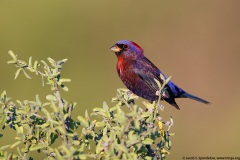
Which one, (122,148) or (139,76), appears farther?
(139,76)

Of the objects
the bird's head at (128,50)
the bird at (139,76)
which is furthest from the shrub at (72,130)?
the bird's head at (128,50)

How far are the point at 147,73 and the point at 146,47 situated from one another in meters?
6.89

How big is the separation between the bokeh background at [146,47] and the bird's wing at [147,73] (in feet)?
14.1

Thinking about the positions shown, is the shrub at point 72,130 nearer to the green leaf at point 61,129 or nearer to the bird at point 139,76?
the green leaf at point 61,129

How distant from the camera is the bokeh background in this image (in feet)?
39.6

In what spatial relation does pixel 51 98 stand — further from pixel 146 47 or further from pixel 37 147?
pixel 146 47

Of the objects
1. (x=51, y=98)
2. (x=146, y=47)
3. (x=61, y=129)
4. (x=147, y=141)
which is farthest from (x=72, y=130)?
(x=146, y=47)

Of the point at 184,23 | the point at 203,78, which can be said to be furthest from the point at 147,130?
the point at 184,23

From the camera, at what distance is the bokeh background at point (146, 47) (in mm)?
12062

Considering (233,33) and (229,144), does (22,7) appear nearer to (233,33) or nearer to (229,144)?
(233,33)

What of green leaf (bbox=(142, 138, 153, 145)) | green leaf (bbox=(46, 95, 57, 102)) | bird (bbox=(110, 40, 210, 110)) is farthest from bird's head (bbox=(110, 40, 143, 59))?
green leaf (bbox=(142, 138, 153, 145))

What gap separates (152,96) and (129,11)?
8065 millimetres

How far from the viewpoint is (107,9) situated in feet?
48.5

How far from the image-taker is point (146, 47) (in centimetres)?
1374
